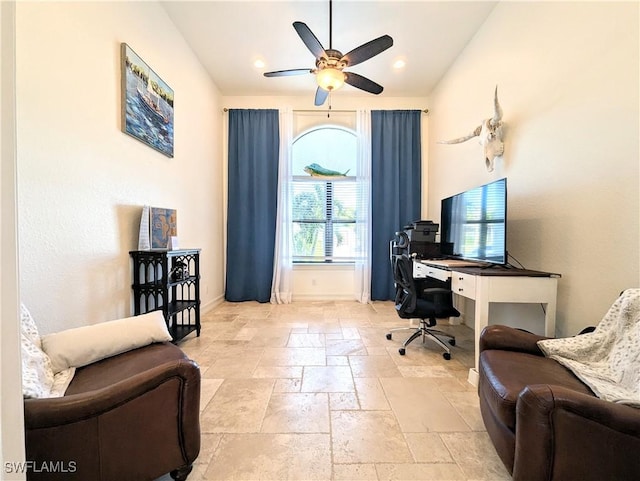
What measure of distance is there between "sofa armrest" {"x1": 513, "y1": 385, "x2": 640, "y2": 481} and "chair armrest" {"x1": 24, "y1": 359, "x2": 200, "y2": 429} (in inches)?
51.8

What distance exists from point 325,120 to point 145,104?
2893 millimetres

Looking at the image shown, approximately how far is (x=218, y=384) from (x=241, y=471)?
33.8 inches

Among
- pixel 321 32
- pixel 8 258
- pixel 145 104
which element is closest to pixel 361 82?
pixel 321 32

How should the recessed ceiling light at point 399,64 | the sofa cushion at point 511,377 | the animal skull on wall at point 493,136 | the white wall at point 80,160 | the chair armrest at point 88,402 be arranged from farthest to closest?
the recessed ceiling light at point 399,64 < the animal skull on wall at point 493,136 < the white wall at point 80,160 < the sofa cushion at point 511,377 < the chair armrest at point 88,402

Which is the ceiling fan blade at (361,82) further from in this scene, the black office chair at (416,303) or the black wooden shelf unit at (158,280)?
the black wooden shelf unit at (158,280)

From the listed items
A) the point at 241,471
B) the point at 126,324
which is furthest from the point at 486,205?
the point at 126,324

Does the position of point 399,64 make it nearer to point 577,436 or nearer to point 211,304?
point 577,436

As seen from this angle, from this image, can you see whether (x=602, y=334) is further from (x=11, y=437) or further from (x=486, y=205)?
(x=11, y=437)

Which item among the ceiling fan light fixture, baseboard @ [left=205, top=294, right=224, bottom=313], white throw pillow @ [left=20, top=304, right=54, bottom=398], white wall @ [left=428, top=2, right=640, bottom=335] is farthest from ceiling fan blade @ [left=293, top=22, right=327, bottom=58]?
baseboard @ [left=205, top=294, right=224, bottom=313]

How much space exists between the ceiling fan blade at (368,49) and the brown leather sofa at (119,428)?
8.89ft

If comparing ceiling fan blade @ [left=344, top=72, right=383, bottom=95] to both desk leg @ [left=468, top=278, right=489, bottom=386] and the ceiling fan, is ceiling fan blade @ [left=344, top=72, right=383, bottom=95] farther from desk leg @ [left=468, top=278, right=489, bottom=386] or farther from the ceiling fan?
desk leg @ [left=468, top=278, right=489, bottom=386]

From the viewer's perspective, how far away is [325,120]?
4730 mm

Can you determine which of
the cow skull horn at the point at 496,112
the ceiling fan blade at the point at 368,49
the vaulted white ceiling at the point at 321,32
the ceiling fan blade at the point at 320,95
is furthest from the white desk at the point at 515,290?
the vaulted white ceiling at the point at 321,32

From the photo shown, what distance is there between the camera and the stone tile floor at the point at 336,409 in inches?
51.1
